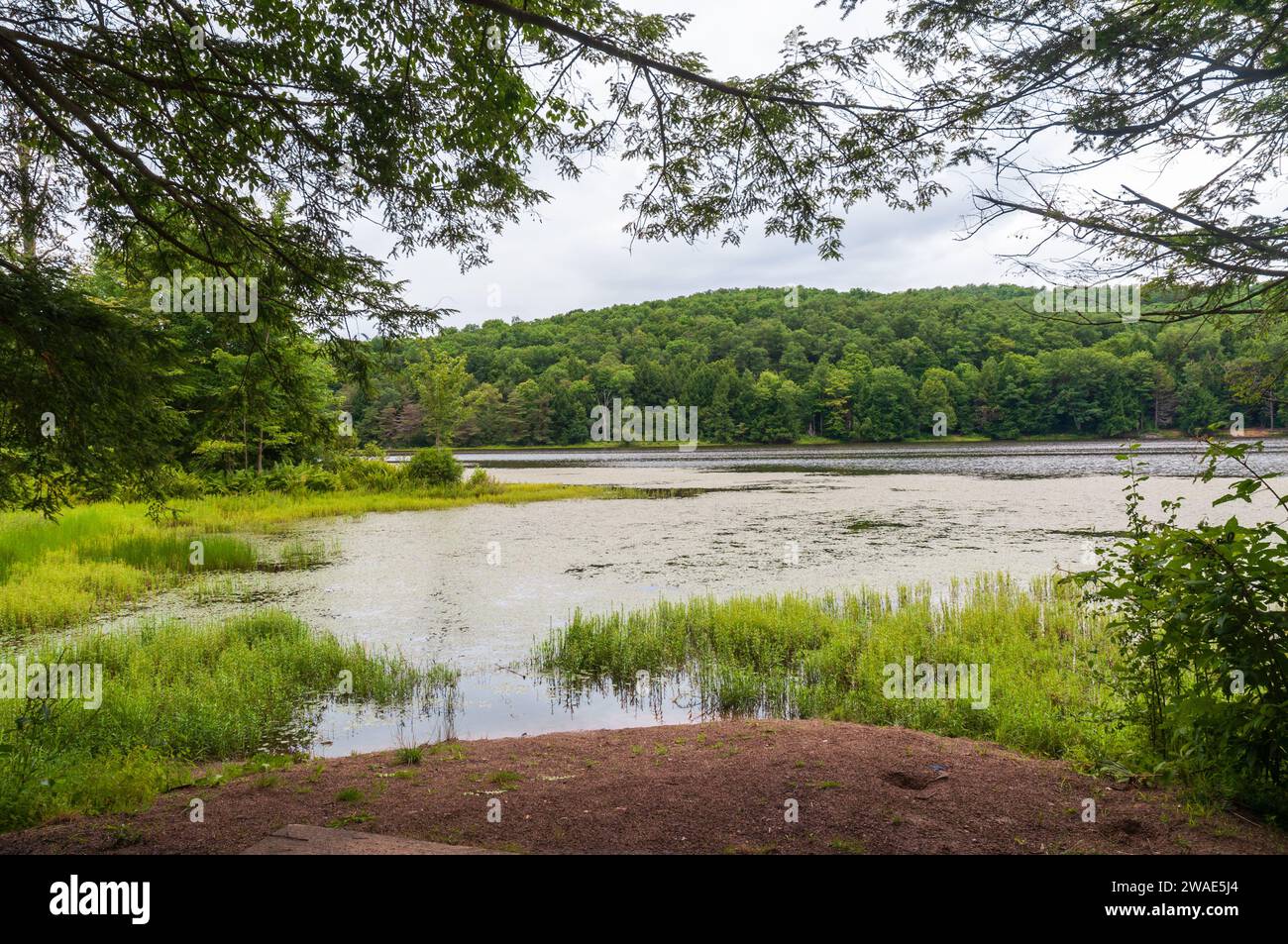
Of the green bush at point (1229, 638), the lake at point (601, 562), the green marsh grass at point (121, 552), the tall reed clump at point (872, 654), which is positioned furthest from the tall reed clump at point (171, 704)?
the green bush at point (1229, 638)

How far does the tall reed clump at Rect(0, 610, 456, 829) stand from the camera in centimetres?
486

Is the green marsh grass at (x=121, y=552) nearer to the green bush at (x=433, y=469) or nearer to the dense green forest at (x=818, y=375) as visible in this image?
the green bush at (x=433, y=469)

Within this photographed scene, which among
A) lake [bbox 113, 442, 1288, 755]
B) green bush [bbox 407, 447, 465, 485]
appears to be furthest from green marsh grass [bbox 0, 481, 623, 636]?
green bush [bbox 407, 447, 465, 485]

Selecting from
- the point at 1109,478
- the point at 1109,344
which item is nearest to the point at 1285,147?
the point at 1109,478

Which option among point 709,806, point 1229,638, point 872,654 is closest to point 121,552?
point 872,654

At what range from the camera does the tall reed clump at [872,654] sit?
22.4 feet

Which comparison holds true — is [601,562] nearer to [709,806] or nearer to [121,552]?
[121,552]

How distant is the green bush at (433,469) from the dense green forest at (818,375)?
126 feet

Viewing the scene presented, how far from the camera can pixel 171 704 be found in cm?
729

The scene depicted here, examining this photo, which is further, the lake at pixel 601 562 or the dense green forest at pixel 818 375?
the dense green forest at pixel 818 375

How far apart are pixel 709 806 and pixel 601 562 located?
12321mm

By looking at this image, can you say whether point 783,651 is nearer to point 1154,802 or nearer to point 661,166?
point 1154,802

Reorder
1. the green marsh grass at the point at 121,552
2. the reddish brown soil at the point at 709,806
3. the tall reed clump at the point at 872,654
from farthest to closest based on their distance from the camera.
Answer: the green marsh grass at the point at 121,552
the tall reed clump at the point at 872,654
the reddish brown soil at the point at 709,806

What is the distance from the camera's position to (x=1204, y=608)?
3809mm
